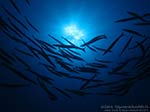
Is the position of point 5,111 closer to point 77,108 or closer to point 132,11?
point 77,108

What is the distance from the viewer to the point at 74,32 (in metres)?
2.92

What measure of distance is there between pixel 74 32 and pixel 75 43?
0.19 meters

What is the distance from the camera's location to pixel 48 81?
3.27m

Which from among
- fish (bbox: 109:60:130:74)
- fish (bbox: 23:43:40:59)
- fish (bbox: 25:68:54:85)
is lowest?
fish (bbox: 25:68:54:85)

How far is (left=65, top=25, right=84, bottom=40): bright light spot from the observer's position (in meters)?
2.90

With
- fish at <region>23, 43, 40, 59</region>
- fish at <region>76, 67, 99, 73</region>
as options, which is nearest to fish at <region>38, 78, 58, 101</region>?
fish at <region>23, 43, 40, 59</region>

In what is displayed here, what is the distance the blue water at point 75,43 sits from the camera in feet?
9.12

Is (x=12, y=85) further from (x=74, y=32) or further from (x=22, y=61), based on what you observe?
(x=74, y=32)

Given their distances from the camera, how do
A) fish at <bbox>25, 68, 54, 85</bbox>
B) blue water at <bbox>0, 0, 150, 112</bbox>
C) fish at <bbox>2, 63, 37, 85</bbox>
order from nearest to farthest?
blue water at <bbox>0, 0, 150, 112</bbox>, fish at <bbox>2, 63, 37, 85</bbox>, fish at <bbox>25, 68, 54, 85</bbox>

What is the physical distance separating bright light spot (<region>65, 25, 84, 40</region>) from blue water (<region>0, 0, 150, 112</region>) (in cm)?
5

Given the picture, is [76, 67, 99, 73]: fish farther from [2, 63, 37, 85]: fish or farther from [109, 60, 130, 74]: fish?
[2, 63, 37, 85]: fish

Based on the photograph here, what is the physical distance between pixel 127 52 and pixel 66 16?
133cm

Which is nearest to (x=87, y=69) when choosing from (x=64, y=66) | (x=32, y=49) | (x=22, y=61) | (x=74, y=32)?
(x=64, y=66)

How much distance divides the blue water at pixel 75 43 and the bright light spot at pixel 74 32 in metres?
0.05
